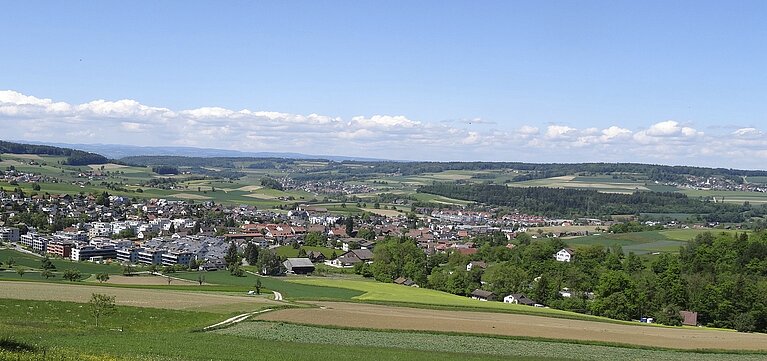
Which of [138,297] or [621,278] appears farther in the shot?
[621,278]

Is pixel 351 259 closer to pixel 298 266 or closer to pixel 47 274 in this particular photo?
pixel 298 266

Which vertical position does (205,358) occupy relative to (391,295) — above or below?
above

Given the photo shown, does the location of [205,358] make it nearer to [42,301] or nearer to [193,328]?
[193,328]

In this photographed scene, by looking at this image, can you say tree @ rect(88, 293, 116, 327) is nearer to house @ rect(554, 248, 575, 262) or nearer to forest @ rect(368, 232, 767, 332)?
forest @ rect(368, 232, 767, 332)

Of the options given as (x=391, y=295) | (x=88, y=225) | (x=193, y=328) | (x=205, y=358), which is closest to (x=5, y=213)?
(x=88, y=225)

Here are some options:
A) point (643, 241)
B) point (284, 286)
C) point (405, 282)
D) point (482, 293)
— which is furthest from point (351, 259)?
point (643, 241)

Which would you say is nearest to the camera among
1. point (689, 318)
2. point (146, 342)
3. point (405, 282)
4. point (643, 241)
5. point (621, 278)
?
point (146, 342)

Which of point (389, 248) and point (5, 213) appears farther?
point (5, 213)
